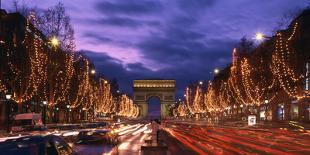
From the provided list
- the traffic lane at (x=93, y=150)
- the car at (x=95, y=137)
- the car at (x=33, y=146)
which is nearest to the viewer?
the car at (x=33, y=146)

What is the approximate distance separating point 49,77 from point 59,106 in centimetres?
2538

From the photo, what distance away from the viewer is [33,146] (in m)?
9.66

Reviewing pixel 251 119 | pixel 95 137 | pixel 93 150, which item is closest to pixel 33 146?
pixel 93 150

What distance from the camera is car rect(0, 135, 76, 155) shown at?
936 centimetres

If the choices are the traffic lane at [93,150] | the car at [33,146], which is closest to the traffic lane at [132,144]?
the traffic lane at [93,150]

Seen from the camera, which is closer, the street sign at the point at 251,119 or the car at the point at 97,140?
the car at the point at 97,140

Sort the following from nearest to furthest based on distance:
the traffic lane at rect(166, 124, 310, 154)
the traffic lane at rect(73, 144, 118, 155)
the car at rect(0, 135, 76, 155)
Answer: the car at rect(0, 135, 76, 155)
the traffic lane at rect(73, 144, 118, 155)
the traffic lane at rect(166, 124, 310, 154)

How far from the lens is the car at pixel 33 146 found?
9359 mm

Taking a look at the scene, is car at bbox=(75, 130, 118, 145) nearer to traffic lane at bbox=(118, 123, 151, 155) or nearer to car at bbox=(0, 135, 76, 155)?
car at bbox=(0, 135, 76, 155)

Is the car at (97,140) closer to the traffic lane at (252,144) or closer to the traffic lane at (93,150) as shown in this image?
the traffic lane at (93,150)

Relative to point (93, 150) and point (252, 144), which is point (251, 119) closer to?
point (252, 144)

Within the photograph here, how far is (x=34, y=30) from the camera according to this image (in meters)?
65.4

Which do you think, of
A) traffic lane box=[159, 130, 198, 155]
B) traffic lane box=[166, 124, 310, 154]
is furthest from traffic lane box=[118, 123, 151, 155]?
traffic lane box=[166, 124, 310, 154]

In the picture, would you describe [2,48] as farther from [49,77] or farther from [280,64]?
[280,64]
